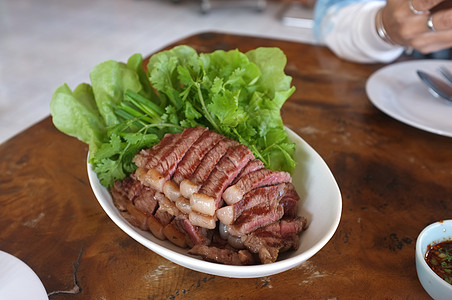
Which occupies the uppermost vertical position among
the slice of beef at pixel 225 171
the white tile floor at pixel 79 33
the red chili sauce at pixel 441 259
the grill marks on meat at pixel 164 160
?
the grill marks on meat at pixel 164 160

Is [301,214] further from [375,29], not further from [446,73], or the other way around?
[375,29]

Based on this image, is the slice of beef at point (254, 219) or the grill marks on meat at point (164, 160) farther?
the grill marks on meat at point (164, 160)

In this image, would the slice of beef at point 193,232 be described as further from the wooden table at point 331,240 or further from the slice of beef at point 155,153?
the slice of beef at point 155,153

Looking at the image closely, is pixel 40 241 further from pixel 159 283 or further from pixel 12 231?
pixel 159 283

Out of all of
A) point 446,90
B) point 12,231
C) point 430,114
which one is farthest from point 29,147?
point 446,90

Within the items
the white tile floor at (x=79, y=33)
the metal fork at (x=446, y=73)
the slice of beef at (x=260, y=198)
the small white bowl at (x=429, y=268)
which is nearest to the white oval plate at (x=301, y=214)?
the slice of beef at (x=260, y=198)

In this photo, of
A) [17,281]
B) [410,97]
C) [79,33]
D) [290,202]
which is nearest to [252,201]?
[290,202]
